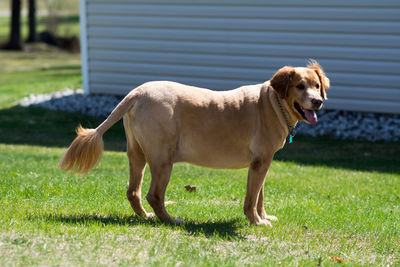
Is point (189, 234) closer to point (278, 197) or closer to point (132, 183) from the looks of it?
point (132, 183)

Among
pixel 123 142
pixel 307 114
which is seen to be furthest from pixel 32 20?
pixel 307 114

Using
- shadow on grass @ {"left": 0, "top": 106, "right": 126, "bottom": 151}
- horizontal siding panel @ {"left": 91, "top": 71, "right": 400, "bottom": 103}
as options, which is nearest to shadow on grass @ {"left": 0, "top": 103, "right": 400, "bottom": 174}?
shadow on grass @ {"left": 0, "top": 106, "right": 126, "bottom": 151}

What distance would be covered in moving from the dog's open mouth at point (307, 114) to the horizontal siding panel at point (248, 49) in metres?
7.60

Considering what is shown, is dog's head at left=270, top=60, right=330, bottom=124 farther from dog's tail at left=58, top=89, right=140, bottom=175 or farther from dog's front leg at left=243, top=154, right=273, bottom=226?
dog's tail at left=58, top=89, right=140, bottom=175

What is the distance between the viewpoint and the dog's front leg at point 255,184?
588cm

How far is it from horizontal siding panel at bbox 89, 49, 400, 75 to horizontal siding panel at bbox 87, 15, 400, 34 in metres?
0.67

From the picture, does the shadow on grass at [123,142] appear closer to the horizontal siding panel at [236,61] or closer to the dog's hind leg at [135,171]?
the horizontal siding panel at [236,61]

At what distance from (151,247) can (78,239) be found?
1.98 feet

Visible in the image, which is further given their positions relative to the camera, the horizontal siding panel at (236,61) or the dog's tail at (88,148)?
the horizontal siding panel at (236,61)

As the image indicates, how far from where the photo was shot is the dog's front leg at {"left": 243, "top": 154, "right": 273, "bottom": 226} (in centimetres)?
588

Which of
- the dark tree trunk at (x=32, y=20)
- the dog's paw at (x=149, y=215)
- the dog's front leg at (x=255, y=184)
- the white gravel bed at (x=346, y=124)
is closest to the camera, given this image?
the dog's front leg at (x=255, y=184)

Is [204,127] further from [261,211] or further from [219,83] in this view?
[219,83]

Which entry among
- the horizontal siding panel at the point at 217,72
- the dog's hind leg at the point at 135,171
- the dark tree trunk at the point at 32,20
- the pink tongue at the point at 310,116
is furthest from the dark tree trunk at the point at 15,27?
the pink tongue at the point at 310,116

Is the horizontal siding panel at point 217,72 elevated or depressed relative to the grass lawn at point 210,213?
elevated
